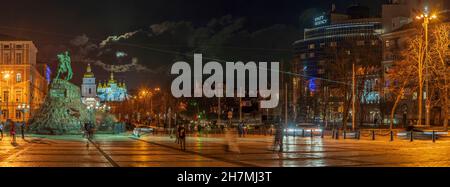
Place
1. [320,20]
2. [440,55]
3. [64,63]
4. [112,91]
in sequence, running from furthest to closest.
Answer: [112,91]
[320,20]
[64,63]
[440,55]

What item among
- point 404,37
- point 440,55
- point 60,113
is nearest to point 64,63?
point 60,113

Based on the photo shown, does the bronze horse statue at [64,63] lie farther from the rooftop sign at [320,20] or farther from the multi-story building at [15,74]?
the rooftop sign at [320,20]

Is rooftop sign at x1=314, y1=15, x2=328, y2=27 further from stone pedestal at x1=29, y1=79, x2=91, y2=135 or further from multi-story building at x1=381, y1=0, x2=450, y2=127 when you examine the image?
stone pedestal at x1=29, y1=79, x2=91, y2=135

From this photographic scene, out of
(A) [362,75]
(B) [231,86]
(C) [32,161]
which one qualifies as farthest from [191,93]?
(C) [32,161]

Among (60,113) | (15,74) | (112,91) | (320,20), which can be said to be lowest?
(60,113)

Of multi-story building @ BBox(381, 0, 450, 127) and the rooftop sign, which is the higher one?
the rooftop sign

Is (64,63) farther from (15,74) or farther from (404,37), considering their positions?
(15,74)

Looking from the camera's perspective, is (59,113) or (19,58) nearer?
(59,113)

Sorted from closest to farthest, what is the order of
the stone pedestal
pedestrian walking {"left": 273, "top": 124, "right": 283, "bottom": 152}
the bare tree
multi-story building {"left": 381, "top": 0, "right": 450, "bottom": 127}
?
pedestrian walking {"left": 273, "top": 124, "right": 283, "bottom": 152} < the bare tree < the stone pedestal < multi-story building {"left": 381, "top": 0, "right": 450, "bottom": 127}

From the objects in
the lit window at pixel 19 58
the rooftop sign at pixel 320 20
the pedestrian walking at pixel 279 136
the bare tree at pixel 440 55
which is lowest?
the pedestrian walking at pixel 279 136

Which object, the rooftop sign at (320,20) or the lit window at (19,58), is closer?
the lit window at (19,58)

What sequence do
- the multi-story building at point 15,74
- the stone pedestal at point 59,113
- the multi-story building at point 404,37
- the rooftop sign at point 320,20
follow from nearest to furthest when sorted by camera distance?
1. the stone pedestal at point 59,113
2. the multi-story building at point 404,37
3. the multi-story building at point 15,74
4. the rooftop sign at point 320,20

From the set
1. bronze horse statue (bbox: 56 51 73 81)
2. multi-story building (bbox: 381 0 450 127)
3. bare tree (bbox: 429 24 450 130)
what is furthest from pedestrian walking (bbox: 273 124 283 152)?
multi-story building (bbox: 381 0 450 127)

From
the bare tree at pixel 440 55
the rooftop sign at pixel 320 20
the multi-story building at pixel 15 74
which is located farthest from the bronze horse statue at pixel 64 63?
the rooftop sign at pixel 320 20
